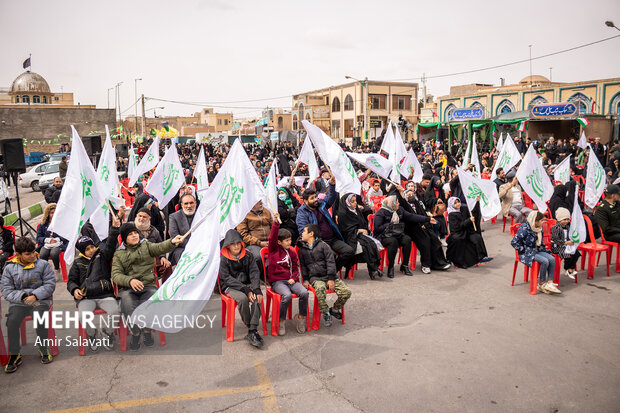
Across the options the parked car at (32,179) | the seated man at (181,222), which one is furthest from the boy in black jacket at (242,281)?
the parked car at (32,179)

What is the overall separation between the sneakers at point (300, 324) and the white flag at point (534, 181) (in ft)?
18.0

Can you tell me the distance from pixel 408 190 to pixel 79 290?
19.3 feet

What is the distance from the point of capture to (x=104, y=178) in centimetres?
887

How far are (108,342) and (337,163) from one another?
15.0ft

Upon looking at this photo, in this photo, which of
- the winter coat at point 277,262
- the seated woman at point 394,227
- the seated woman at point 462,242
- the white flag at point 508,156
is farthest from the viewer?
the white flag at point 508,156

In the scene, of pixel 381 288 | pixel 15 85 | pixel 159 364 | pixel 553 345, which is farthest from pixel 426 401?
pixel 15 85

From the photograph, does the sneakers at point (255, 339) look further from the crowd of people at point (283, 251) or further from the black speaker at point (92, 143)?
the black speaker at point (92, 143)

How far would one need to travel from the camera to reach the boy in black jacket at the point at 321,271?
599 cm

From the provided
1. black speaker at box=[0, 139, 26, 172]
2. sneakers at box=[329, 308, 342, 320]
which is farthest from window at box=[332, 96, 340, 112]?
sneakers at box=[329, 308, 342, 320]

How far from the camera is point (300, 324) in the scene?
19.2 ft

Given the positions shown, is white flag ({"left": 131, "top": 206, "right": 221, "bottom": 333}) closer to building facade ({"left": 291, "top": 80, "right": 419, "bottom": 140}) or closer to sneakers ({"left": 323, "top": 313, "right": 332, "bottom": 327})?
sneakers ({"left": 323, "top": 313, "right": 332, "bottom": 327})

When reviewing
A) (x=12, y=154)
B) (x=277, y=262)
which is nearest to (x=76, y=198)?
(x=277, y=262)

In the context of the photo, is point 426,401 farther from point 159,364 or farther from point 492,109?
point 492,109

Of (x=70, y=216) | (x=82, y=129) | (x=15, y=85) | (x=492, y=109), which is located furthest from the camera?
(x=15, y=85)
